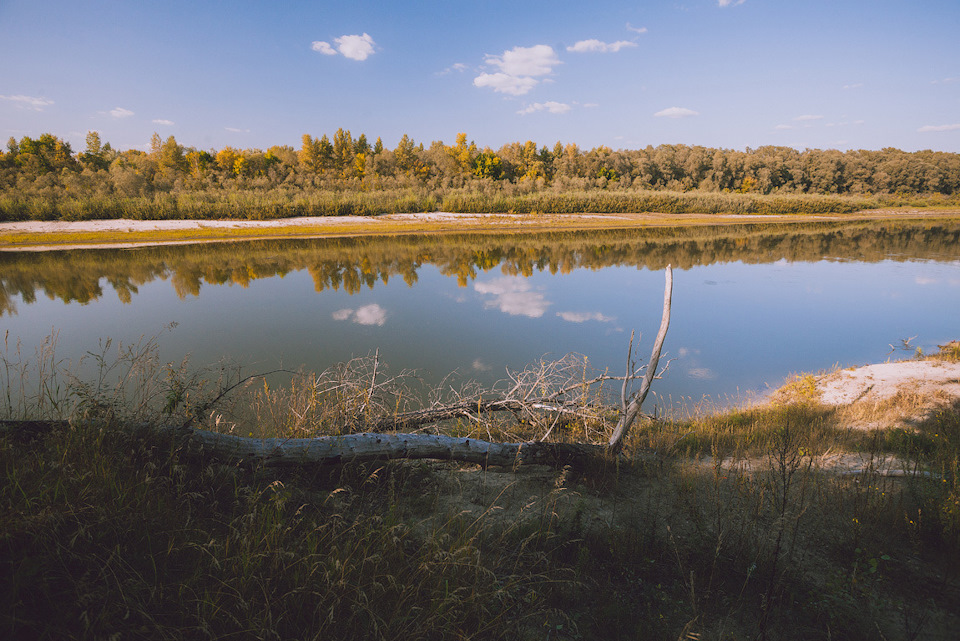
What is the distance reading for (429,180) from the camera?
49375 mm

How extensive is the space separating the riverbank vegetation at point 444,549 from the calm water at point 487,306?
3.32 meters

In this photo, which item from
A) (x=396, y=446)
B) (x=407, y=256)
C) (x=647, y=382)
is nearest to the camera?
(x=396, y=446)

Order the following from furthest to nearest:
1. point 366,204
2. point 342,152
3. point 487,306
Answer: point 342,152 < point 366,204 < point 487,306

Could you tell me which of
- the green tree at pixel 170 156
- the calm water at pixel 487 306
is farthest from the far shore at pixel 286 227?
the green tree at pixel 170 156

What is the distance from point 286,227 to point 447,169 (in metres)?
33.4

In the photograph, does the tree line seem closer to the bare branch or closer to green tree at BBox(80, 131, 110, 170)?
green tree at BBox(80, 131, 110, 170)

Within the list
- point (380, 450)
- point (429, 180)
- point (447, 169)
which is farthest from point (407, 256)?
point (447, 169)

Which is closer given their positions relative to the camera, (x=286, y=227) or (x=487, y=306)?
(x=487, y=306)

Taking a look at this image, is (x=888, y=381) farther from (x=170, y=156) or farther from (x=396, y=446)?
(x=170, y=156)

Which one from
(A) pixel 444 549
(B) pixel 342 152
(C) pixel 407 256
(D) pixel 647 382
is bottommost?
(A) pixel 444 549

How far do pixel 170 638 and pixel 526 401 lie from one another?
3835mm

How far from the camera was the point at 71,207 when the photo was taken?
83.2ft

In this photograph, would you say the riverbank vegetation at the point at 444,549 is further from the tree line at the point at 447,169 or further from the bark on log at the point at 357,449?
the tree line at the point at 447,169

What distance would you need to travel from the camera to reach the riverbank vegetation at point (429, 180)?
30.1 metres
